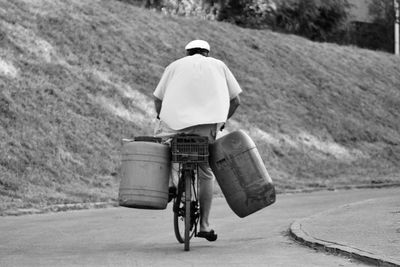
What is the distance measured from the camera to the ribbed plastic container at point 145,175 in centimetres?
1062

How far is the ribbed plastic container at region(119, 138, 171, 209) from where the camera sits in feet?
34.9

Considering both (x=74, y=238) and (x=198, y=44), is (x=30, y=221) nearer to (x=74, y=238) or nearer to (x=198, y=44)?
(x=74, y=238)

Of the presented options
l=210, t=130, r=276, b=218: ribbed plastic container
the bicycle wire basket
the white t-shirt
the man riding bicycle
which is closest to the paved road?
l=210, t=130, r=276, b=218: ribbed plastic container

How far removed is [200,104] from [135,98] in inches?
551

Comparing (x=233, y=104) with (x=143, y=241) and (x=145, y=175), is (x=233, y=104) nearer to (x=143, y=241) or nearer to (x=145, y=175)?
(x=145, y=175)

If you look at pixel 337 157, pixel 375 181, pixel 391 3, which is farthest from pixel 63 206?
pixel 391 3

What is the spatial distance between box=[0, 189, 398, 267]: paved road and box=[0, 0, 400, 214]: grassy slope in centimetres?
251

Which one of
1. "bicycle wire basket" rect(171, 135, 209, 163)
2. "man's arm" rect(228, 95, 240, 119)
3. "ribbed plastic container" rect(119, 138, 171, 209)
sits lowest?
"ribbed plastic container" rect(119, 138, 171, 209)

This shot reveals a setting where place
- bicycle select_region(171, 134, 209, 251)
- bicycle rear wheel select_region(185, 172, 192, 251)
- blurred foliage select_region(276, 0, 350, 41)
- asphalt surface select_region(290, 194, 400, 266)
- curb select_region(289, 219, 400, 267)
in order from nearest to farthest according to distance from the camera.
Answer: curb select_region(289, 219, 400, 267), asphalt surface select_region(290, 194, 400, 266), bicycle rear wheel select_region(185, 172, 192, 251), bicycle select_region(171, 134, 209, 251), blurred foliage select_region(276, 0, 350, 41)

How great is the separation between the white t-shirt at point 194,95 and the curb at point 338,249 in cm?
141

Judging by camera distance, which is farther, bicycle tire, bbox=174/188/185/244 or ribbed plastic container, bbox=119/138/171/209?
bicycle tire, bbox=174/188/185/244

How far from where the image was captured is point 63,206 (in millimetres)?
16531

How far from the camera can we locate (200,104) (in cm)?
1084

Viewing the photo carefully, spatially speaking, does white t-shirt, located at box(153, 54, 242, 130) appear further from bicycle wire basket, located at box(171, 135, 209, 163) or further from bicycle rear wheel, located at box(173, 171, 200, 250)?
bicycle rear wheel, located at box(173, 171, 200, 250)
